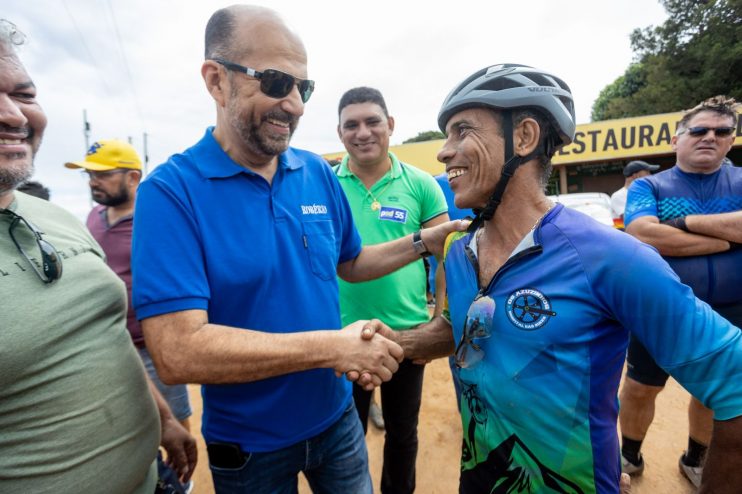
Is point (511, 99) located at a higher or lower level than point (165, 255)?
higher

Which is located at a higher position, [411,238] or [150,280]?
[150,280]

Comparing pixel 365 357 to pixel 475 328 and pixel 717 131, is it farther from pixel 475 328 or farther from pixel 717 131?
pixel 717 131

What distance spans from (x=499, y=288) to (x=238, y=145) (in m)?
1.36

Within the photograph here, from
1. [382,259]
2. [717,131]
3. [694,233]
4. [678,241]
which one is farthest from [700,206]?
[382,259]

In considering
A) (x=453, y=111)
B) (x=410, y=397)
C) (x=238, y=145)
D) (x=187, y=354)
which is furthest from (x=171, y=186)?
(x=410, y=397)

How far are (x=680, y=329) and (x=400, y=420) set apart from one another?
227cm

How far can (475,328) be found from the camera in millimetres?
1642

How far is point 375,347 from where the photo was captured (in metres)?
1.64

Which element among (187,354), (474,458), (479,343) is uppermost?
(187,354)

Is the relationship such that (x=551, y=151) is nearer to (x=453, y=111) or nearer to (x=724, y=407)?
(x=453, y=111)

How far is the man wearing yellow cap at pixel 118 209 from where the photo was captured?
3532mm

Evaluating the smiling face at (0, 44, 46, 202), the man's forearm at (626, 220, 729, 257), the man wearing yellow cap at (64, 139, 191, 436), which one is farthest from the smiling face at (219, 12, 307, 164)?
the man's forearm at (626, 220, 729, 257)

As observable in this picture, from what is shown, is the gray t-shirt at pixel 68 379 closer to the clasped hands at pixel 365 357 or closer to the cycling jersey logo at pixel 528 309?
the clasped hands at pixel 365 357

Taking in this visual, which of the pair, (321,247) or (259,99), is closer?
(259,99)
